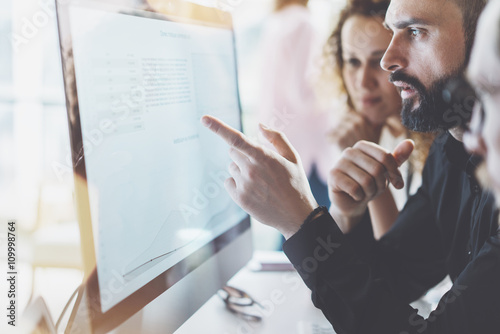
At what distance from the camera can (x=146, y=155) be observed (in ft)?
2.02

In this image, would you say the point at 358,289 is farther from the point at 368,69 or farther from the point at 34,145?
the point at 34,145

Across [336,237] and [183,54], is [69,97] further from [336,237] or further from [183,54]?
[336,237]

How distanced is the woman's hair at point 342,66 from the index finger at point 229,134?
1124 millimetres

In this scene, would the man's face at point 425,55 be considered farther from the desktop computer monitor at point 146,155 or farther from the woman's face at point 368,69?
the woman's face at point 368,69

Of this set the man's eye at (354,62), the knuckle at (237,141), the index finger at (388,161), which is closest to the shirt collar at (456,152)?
the index finger at (388,161)

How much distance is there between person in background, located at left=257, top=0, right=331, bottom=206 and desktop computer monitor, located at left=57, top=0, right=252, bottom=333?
3.38 ft

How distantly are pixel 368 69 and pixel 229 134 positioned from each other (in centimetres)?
111

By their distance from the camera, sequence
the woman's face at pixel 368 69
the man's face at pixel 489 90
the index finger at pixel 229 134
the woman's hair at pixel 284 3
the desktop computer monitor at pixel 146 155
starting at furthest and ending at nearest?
the woman's hair at pixel 284 3 → the woman's face at pixel 368 69 → the index finger at pixel 229 134 → the desktop computer monitor at pixel 146 155 → the man's face at pixel 489 90

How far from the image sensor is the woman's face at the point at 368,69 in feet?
5.01

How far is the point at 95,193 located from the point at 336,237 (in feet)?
1.21

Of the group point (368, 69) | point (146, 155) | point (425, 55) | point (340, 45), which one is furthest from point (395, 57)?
point (340, 45)

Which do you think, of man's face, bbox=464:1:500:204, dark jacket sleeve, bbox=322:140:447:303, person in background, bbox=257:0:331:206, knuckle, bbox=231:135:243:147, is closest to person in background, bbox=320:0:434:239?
person in background, bbox=257:0:331:206

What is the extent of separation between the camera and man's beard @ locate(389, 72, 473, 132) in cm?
86

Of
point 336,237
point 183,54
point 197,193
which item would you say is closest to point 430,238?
point 336,237
